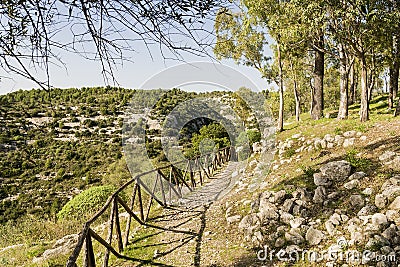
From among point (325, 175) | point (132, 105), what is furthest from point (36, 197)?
point (325, 175)

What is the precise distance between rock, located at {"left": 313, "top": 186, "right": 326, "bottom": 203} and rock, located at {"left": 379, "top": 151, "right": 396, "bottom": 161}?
1354 mm

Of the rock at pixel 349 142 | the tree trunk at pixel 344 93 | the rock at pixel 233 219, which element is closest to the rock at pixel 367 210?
the rock at pixel 233 219

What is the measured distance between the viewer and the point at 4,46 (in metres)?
2.26

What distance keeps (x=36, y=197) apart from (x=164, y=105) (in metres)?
25.3

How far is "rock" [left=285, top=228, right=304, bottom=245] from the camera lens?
186 inches

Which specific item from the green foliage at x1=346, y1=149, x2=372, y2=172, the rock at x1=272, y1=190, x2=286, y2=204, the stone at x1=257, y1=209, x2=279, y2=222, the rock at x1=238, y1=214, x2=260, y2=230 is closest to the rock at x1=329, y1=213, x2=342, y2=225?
the stone at x1=257, y1=209, x2=279, y2=222

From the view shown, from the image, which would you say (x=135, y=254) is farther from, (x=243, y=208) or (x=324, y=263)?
(x=324, y=263)

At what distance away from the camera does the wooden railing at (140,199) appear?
3.72m

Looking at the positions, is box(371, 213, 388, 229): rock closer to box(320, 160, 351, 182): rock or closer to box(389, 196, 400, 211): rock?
box(389, 196, 400, 211): rock

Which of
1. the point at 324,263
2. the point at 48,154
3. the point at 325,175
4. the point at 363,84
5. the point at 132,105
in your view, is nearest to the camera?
the point at 324,263

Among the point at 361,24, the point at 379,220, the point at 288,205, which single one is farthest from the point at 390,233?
the point at 361,24

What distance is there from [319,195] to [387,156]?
5.17 feet

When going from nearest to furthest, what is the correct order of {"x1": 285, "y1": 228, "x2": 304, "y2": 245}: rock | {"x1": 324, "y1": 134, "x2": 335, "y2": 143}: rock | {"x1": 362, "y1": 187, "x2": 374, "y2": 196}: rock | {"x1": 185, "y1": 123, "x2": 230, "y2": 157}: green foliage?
{"x1": 285, "y1": 228, "x2": 304, "y2": 245}: rock → {"x1": 362, "y1": 187, "x2": 374, "y2": 196}: rock → {"x1": 324, "y1": 134, "x2": 335, "y2": 143}: rock → {"x1": 185, "y1": 123, "x2": 230, "y2": 157}: green foliage

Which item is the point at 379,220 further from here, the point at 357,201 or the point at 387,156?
the point at 387,156
